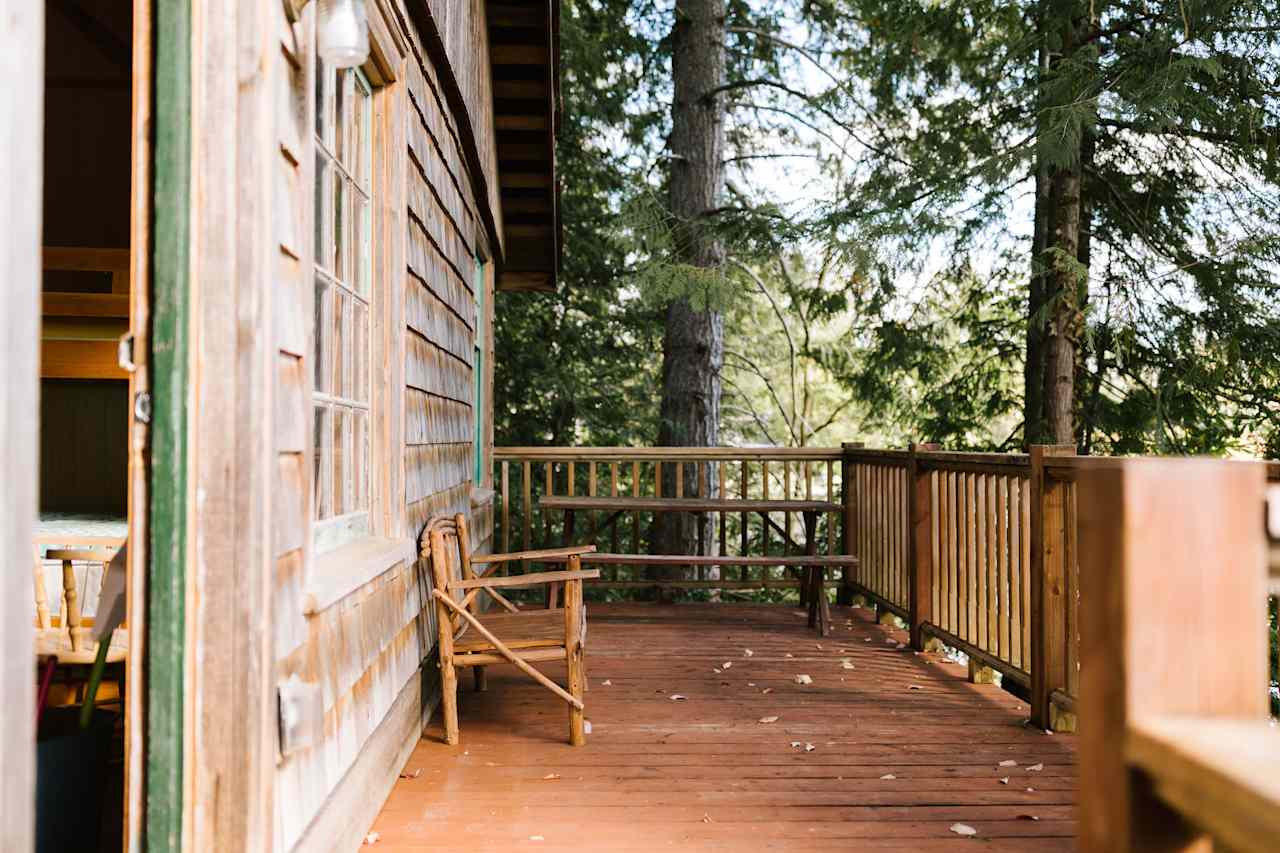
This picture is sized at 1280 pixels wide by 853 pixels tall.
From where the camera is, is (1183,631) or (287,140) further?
(287,140)

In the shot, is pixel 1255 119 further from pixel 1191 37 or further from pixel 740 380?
pixel 740 380

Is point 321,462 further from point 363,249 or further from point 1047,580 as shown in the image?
point 1047,580

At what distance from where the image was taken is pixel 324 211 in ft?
8.63

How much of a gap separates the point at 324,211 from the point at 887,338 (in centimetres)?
710

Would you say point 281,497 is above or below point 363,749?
above

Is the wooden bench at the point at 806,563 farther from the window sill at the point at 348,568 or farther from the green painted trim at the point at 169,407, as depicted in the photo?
the green painted trim at the point at 169,407

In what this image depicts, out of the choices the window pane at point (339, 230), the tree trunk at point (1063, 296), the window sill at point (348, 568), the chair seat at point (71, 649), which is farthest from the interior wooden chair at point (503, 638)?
the tree trunk at point (1063, 296)

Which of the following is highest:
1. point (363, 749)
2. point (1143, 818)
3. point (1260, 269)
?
point (1260, 269)

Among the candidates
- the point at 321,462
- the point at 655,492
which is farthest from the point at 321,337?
the point at 655,492

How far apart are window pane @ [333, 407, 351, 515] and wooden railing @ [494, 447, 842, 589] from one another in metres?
3.85

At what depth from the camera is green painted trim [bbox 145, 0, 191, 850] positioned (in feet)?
5.80

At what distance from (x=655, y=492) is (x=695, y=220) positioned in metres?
2.94

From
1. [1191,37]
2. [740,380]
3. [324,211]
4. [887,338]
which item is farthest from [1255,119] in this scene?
[740,380]

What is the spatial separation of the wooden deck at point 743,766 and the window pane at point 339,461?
3.15ft
